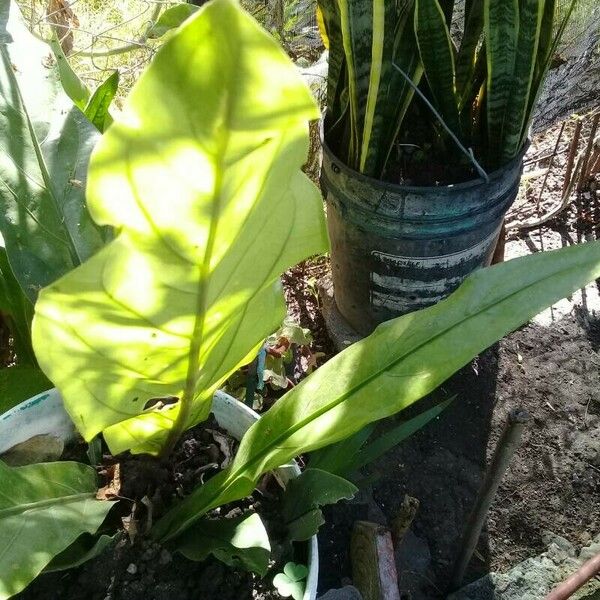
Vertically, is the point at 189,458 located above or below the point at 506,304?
below

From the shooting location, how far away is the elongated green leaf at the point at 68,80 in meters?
0.74

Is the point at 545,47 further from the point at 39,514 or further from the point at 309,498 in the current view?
the point at 39,514

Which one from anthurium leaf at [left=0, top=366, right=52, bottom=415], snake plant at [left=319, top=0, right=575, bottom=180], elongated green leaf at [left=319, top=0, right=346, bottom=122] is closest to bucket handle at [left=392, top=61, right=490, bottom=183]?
snake plant at [left=319, top=0, right=575, bottom=180]

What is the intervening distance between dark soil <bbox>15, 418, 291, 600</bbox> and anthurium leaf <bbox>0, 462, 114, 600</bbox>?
6cm

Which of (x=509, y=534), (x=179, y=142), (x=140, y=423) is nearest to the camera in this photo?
(x=179, y=142)

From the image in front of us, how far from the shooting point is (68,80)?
772 mm

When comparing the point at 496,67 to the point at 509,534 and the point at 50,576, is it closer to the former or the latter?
the point at 509,534

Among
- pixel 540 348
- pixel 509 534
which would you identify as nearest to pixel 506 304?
pixel 509 534

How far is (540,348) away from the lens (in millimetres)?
1471

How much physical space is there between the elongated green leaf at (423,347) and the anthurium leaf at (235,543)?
0.07 meters

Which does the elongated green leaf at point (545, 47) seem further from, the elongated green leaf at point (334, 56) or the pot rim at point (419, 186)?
the elongated green leaf at point (334, 56)

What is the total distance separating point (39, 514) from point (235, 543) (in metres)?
0.18

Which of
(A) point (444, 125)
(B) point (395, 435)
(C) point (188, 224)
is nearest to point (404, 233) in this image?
(A) point (444, 125)

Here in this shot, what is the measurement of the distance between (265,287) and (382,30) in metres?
0.62
